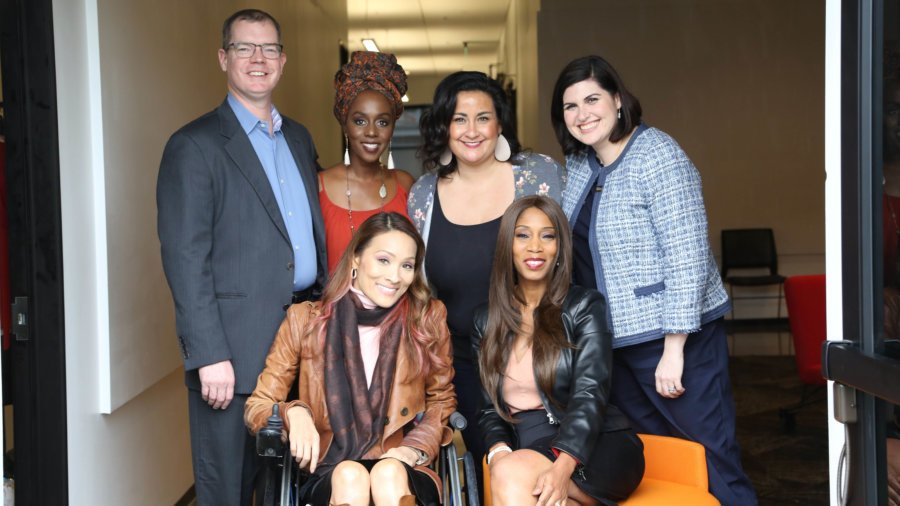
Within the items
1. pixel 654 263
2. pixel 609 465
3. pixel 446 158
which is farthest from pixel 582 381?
pixel 446 158

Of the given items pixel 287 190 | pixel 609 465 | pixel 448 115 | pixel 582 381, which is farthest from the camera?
pixel 448 115

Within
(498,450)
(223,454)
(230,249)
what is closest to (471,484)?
(498,450)

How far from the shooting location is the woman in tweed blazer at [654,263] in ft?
9.20

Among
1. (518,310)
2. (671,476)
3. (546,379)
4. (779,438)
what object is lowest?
(779,438)

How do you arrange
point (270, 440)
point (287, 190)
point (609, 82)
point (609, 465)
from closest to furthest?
point (270, 440) < point (609, 465) < point (609, 82) < point (287, 190)

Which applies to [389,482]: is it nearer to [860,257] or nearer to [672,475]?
[672,475]

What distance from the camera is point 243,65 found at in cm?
289

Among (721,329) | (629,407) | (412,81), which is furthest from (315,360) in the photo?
(412,81)

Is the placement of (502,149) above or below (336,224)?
above

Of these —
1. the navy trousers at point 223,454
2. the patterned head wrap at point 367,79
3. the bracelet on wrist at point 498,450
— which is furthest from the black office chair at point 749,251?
the navy trousers at point 223,454

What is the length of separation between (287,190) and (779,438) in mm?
3802

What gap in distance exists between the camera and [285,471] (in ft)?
8.13

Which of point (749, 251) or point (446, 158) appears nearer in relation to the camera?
point (446, 158)

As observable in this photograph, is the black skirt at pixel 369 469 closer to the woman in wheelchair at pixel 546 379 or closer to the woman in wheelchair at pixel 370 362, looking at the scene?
the woman in wheelchair at pixel 370 362
